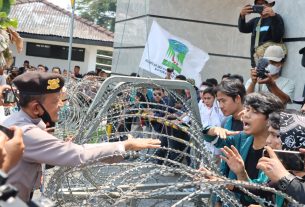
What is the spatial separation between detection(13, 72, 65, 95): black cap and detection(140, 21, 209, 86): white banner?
17.6 ft

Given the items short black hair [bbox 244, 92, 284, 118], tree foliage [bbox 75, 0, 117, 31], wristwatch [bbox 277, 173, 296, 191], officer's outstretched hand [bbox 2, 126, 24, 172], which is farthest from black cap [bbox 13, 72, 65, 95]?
tree foliage [bbox 75, 0, 117, 31]

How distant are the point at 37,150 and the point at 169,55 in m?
5.93

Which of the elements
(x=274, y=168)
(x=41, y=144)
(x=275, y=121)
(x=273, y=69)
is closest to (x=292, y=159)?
(x=274, y=168)

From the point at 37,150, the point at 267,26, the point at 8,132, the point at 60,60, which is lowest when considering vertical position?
the point at 60,60

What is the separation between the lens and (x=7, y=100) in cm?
560

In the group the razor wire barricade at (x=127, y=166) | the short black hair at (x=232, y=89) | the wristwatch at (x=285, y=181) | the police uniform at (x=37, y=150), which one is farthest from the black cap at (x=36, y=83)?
the short black hair at (x=232, y=89)

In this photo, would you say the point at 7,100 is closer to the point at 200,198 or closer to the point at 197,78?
the point at 200,198

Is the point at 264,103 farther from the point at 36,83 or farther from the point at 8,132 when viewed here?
the point at 8,132

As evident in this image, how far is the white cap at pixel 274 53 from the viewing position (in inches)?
194

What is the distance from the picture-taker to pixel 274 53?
5.01 m

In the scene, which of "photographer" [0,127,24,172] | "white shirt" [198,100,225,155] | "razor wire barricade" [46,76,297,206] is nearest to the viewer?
"photographer" [0,127,24,172]

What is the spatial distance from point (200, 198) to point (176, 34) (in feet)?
19.5

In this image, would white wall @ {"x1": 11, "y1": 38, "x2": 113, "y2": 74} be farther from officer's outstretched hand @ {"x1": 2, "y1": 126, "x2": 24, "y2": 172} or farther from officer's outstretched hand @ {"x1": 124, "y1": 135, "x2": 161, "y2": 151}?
officer's outstretched hand @ {"x1": 2, "y1": 126, "x2": 24, "y2": 172}

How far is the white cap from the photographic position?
493 centimetres
